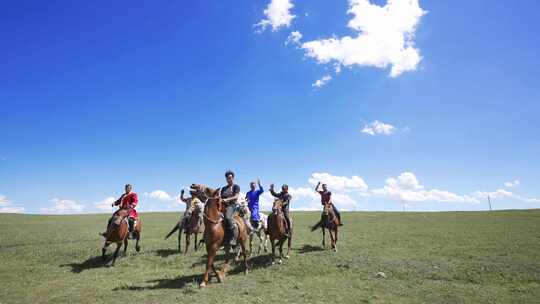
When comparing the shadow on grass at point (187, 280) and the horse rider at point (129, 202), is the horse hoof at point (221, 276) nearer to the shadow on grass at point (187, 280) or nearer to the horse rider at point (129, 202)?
the shadow on grass at point (187, 280)

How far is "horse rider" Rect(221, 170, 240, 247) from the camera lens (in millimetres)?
11883

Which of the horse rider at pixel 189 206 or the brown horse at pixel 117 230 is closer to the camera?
the brown horse at pixel 117 230

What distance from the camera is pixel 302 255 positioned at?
16.5 meters

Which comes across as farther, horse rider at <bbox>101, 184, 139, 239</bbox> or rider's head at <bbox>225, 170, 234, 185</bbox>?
horse rider at <bbox>101, 184, 139, 239</bbox>

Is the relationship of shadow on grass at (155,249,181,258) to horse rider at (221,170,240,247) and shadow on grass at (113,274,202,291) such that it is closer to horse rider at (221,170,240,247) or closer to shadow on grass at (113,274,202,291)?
shadow on grass at (113,274,202,291)

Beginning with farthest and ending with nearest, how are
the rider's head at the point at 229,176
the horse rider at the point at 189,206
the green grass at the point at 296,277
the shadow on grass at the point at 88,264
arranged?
1. the horse rider at the point at 189,206
2. the shadow on grass at the point at 88,264
3. the rider's head at the point at 229,176
4. the green grass at the point at 296,277

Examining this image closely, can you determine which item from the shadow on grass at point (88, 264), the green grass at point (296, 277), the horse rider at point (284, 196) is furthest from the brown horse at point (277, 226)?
the shadow on grass at point (88, 264)

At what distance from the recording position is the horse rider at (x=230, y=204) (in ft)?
39.0

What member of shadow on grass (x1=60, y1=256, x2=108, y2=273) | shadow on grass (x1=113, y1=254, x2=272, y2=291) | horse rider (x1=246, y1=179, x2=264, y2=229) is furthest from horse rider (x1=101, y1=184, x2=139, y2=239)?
horse rider (x1=246, y1=179, x2=264, y2=229)

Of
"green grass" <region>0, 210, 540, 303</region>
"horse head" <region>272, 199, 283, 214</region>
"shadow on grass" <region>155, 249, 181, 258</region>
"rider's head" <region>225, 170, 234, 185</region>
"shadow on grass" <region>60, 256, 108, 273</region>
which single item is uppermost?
"rider's head" <region>225, 170, 234, 185</region>

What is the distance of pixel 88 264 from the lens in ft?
50.2

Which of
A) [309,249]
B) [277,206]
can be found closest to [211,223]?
[277,206]

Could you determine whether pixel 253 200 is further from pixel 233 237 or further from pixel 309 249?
pixel 309 249

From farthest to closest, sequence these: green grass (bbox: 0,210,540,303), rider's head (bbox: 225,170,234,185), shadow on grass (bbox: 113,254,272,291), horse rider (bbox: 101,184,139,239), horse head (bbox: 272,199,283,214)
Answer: horse rider (bbox: 101,184,139,239) < horse head (bbox: 272,199,283,214) < rider's head (bbox: 225,170,234,185) < shadow on grass (bbox: 113,254,272,291) < green grass (bbox: 0,210,540,303)
